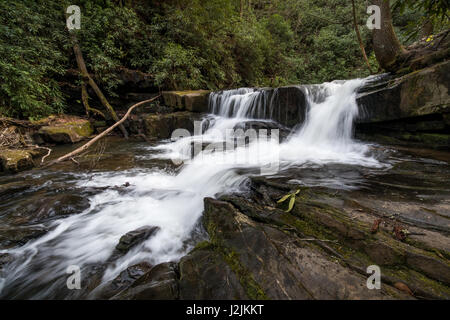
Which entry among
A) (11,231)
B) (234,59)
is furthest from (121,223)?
(234,59)

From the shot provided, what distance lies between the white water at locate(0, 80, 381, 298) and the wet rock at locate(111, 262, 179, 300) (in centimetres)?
45

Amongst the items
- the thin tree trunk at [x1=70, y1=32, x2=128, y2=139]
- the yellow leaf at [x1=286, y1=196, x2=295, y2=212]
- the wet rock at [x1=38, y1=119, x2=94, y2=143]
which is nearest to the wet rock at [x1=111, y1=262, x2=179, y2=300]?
the yellow leaf at [x1=286, y1=196, x2=295, y2=212]

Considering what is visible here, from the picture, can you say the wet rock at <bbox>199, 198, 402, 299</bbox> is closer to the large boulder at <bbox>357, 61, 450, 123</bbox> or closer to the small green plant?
the small green plant

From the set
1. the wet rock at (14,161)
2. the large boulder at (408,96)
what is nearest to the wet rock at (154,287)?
the wet rock at (14,161)

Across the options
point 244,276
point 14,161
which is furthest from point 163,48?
point 244,276

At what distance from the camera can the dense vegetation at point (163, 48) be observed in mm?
6328

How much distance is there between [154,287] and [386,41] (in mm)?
7012

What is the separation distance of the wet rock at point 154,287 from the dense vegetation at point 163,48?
4826mm

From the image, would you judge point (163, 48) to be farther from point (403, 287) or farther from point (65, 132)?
point (403, 287)

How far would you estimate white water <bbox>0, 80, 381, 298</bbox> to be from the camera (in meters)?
2.22

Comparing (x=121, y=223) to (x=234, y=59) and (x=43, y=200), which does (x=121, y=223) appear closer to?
(x=43, y=200)

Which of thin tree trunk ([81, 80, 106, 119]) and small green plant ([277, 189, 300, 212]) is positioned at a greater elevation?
thin tree trunk ([81, 80, 106, 119])

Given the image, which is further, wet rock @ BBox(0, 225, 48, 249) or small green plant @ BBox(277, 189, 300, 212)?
wet rock @ BBox(0, 225, 48, 249)
